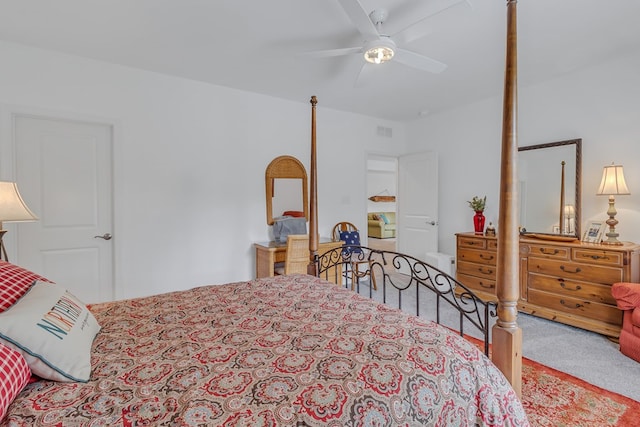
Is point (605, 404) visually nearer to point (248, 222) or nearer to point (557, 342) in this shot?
point (557, 342)

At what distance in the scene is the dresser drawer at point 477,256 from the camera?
362 cm

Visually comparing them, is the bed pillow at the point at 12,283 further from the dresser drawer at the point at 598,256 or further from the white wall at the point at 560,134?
the white wall at the point at 560,134

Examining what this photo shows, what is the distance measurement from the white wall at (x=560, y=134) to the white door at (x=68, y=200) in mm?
4312

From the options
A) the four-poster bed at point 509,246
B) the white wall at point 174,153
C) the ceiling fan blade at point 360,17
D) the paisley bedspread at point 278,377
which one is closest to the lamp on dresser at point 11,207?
the white wall at point 174,153

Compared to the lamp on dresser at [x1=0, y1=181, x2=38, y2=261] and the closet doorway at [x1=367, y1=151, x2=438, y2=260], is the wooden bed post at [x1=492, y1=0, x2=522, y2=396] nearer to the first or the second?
the lamp on dresser at [x1=0, y1=181, x2=38, y2=261]

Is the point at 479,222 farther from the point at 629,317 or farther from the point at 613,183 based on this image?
the point at 629,317

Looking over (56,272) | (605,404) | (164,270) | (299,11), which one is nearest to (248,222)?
(164,270)

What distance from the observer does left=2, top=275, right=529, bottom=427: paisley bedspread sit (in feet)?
2.68

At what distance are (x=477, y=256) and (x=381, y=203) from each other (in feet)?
20.5

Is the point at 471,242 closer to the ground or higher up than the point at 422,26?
closer to the ground

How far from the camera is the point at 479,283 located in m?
3.73

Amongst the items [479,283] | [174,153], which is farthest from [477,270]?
[174,153]

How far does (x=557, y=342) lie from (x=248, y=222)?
10.8 feet

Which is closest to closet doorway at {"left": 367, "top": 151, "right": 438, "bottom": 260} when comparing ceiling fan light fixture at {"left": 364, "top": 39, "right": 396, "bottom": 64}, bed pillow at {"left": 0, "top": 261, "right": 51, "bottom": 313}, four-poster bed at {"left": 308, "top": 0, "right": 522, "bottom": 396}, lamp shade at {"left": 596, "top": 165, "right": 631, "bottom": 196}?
lamp shade at {"left": 596, "top": 165, "right": 631, "bottom": 196}
